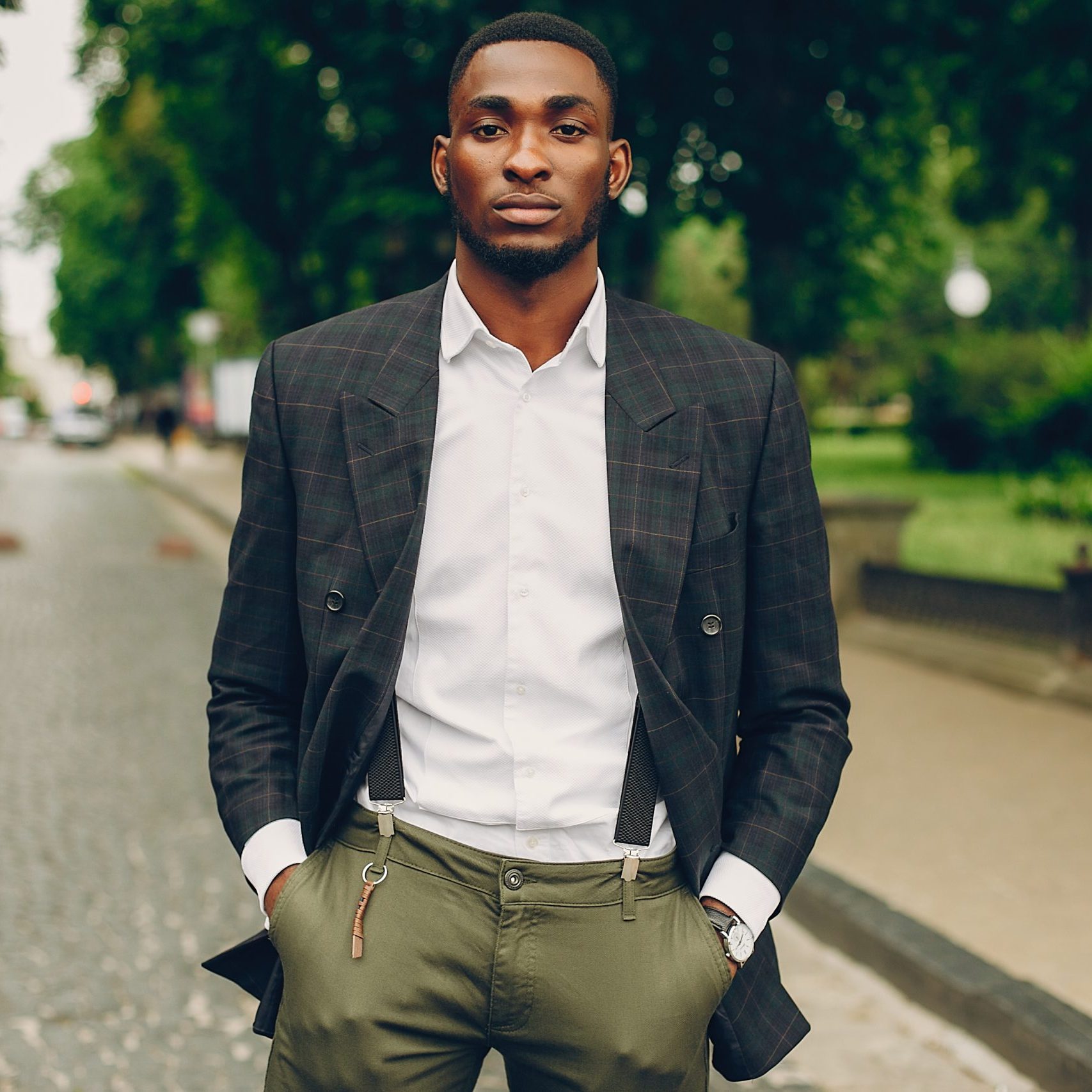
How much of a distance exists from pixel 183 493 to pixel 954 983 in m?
23.1

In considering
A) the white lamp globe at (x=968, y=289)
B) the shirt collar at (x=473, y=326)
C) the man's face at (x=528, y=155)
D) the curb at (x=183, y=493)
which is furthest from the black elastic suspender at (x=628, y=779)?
the white lamp globe at (x=968, y=289)

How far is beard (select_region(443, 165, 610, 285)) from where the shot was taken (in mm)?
1844

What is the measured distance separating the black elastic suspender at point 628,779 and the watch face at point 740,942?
0.16m

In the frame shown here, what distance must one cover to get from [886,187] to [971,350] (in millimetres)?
10058

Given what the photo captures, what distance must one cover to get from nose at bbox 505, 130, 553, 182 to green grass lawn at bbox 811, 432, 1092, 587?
22.4ft

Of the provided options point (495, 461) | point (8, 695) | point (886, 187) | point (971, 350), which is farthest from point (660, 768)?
point (971, 350)

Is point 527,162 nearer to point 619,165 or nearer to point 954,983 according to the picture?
point 619,165

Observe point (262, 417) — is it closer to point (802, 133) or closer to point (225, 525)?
point (802, 133)

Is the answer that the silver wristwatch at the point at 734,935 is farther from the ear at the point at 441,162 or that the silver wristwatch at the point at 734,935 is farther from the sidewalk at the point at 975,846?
the sidewalk at the point at 975,846

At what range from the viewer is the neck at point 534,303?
189cm

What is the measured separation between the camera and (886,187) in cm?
1495

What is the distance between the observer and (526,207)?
1827mm

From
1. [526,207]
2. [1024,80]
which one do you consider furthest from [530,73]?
[1024,80]

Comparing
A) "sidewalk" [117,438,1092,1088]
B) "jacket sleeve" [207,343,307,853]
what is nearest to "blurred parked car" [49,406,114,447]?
"sidewalk" [117,438,1092,1088]
